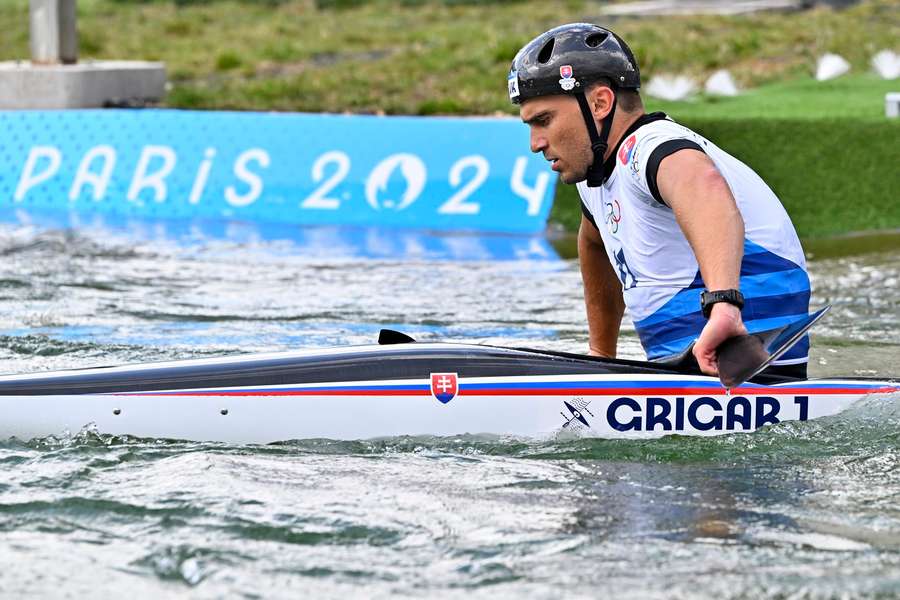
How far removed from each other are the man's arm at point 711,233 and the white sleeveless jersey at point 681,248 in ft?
0.49

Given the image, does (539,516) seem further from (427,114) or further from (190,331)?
(427,114)

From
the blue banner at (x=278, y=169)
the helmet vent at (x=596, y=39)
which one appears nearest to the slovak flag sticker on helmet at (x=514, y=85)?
the helmet vent at (x=596, y=39)

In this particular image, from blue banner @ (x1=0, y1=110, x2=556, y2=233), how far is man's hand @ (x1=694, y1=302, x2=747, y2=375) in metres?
6.02

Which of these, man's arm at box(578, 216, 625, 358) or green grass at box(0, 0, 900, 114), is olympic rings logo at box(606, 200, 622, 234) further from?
green grass at box(0, 0, 900, 114)

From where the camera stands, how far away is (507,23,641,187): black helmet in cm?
429

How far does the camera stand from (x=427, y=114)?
1133 centimetres

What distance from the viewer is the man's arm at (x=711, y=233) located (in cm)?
386

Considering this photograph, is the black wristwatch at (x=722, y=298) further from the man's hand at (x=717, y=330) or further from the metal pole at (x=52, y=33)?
A: the metal pole at (x=52, y=33)

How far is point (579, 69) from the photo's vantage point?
4285mm

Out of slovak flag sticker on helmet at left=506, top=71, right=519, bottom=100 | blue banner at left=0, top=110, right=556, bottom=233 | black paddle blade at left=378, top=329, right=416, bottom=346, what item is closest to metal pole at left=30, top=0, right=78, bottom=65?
blue banner at left=0, top=110, right=556, bottom=233

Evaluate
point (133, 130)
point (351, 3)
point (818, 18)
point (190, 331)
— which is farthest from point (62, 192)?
point (351, 3)

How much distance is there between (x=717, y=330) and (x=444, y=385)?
0.94 meters

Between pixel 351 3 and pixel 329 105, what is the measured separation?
10271 millimetres

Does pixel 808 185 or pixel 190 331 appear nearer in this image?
pixel 190 331
